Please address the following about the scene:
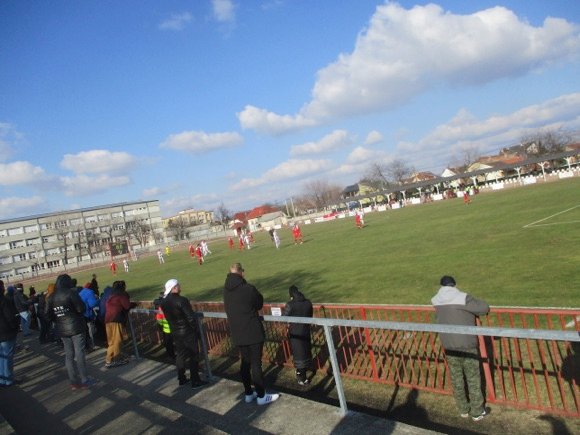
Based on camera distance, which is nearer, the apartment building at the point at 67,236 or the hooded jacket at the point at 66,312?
the hooded jacket at the point at 66,312

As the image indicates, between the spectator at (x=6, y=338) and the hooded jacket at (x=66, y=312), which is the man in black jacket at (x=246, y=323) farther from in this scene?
the spectator at (x=6, y=338)

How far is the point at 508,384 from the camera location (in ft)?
17.9

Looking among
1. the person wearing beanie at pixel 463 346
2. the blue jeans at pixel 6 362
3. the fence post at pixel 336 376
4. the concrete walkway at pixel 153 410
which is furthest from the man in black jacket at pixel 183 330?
the blue jeans at pixel 6 362

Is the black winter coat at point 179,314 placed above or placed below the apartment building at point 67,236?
below

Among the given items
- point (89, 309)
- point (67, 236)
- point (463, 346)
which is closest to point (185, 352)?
point (463, 346)

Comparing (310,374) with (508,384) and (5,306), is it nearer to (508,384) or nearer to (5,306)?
(508,384)

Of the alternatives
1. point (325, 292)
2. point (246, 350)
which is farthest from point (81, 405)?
point (325, 292)

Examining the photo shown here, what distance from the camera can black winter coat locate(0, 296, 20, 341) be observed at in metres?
8.01

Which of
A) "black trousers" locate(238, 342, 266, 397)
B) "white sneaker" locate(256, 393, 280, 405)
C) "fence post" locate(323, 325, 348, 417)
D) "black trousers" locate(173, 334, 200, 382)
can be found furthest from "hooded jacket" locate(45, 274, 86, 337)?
"fence post" locate(323, 325, 348, 417)

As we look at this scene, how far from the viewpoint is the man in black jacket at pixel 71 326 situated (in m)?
7.17

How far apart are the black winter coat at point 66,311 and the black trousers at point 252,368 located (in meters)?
3.44

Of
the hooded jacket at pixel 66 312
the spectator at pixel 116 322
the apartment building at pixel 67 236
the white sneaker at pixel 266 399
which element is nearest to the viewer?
the white sneaker at pixel 266 399

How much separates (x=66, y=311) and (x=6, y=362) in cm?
215

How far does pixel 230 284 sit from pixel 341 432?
2174 millimetres
